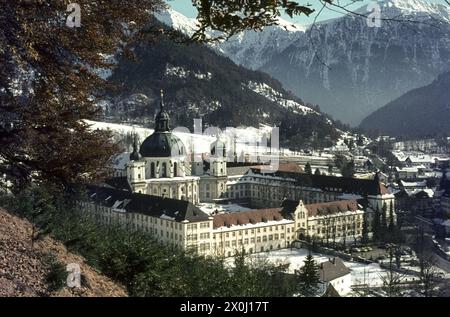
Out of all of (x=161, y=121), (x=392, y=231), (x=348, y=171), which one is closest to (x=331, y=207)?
(x=392, y=231)

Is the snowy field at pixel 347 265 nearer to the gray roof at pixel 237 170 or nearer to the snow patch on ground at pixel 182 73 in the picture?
the gray roof at pixel 237 170

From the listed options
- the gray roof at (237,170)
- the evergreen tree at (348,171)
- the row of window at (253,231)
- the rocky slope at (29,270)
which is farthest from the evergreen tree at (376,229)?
the rocky slope at (29,270)

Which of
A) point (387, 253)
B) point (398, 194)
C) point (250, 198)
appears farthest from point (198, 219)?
point (398, 194)

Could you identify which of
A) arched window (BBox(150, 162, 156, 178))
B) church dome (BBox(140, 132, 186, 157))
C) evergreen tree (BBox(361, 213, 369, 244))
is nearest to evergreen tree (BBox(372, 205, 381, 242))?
evergreen tree (BBox(361, 213, 369, 244))

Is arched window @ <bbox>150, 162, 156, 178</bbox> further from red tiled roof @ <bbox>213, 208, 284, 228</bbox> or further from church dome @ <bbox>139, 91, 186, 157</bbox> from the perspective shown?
red tiled roof @ <bbox>213, 208, 284, 228</bbox>
